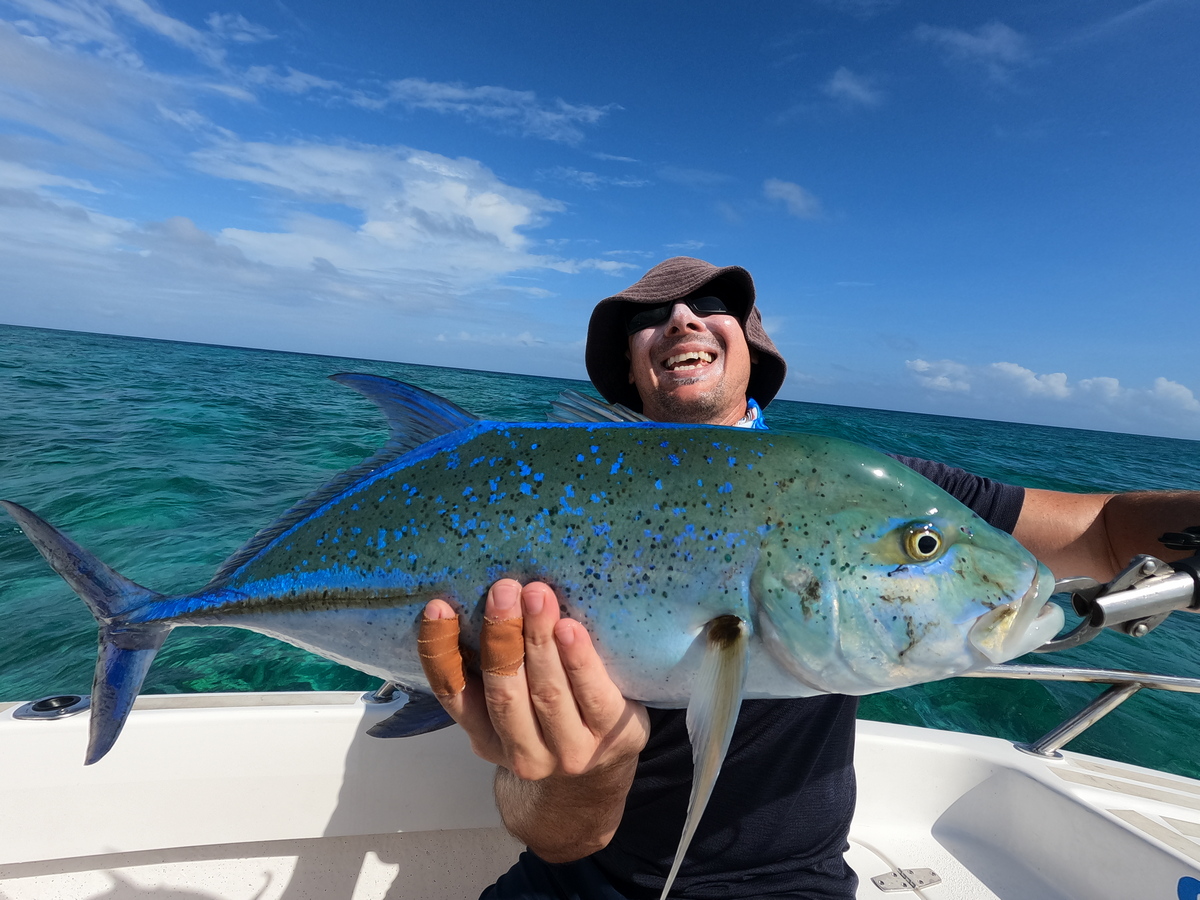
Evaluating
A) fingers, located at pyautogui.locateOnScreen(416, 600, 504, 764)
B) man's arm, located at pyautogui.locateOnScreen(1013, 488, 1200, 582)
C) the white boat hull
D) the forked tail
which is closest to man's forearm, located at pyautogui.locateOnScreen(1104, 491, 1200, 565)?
man's arm, located at pyautogui.locateOnScreen(1013, 488, 1200, 582)

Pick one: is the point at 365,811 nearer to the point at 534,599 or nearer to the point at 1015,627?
the point at 534,599

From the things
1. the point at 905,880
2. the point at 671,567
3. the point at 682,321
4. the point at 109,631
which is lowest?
the point at 905,880

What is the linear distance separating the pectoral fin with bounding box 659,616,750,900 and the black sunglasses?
1.89m

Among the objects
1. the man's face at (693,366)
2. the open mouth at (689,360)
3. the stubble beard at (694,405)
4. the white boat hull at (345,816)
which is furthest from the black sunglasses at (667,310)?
the white boat hull at (345,816)

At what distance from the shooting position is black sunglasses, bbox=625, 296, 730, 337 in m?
2.98

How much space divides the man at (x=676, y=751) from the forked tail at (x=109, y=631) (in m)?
0.96

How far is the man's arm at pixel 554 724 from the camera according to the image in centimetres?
148

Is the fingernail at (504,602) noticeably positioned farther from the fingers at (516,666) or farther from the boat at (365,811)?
the boat at (365,811)

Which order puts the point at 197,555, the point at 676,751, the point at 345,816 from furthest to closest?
1. the point at 197,555
2. the point at 345,816
3. the point at 676,751

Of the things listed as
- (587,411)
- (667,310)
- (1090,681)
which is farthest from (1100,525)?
(587,411)

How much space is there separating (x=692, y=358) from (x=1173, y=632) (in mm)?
9590

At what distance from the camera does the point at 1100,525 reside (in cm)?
239

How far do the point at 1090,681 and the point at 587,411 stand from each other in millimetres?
2844

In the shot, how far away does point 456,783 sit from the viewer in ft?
9.04
